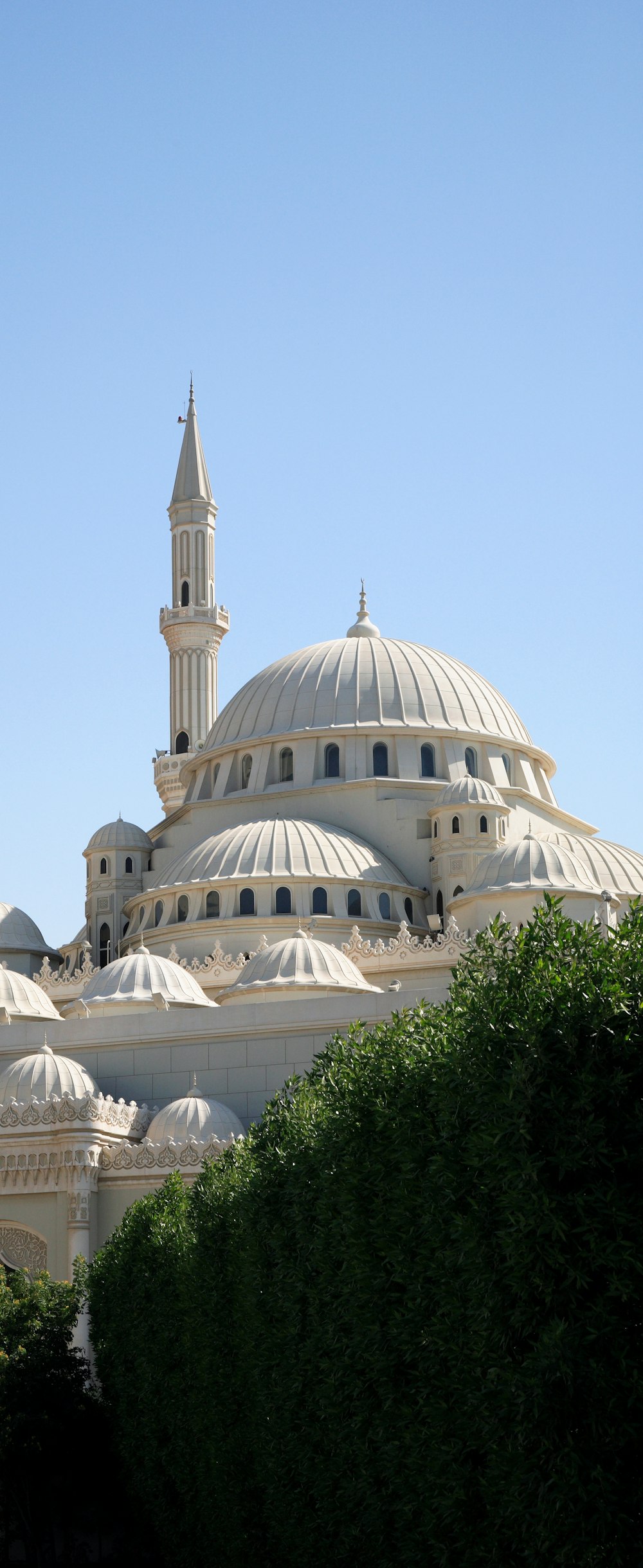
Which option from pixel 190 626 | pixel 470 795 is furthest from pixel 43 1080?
pixel 190 626

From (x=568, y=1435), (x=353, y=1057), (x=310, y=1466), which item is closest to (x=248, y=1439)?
(x=310, y=1466)

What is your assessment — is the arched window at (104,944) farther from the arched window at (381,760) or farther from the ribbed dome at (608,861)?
the ribbed dome at (608,861)

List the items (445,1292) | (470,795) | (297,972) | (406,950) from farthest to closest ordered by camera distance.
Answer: (470,795) → (406,950) → (297,972) → (445,1292)

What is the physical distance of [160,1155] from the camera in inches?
1313

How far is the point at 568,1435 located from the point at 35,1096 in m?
24.3

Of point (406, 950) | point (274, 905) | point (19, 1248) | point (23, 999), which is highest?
point (274, 905)

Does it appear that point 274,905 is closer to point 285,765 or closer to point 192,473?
point 285,765

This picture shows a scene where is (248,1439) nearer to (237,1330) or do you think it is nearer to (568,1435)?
(237,1330)

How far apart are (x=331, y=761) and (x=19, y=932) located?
386 inches

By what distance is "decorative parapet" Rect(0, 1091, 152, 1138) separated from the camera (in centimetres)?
3369

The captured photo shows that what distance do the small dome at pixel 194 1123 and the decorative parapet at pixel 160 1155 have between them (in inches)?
6.2

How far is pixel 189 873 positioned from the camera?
4869 centimetres

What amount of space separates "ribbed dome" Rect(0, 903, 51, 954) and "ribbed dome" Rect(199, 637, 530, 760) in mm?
6976

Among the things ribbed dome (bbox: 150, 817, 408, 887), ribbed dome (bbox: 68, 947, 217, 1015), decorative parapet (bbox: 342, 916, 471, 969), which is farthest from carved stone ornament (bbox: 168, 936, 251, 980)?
ribbed dome (bbox: 150, 817, 408, 887)
